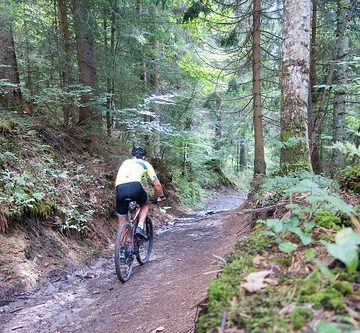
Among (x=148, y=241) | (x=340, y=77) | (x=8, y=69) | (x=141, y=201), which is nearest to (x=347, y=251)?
(x=141, y=201)

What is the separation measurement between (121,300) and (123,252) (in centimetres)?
99

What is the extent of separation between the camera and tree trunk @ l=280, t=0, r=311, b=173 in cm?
570

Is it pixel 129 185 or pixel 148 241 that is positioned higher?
pixel 129 185

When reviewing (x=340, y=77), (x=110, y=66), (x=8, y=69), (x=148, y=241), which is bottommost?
(x=148, y=241)

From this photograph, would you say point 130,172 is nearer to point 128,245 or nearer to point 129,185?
point 129,185

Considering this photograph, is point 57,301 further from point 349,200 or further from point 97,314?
point 349,200

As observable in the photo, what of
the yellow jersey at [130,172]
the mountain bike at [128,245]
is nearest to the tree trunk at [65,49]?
the yellow jersey at [130,172]

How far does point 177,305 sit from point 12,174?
397 cm

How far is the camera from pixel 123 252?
5406 millimetres

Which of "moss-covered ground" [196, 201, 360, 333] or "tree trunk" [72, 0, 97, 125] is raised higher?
"tree trunk" [72, 0, 97, 125]

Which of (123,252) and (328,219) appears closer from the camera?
(328,219)

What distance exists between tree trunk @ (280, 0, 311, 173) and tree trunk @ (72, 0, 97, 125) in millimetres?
5678

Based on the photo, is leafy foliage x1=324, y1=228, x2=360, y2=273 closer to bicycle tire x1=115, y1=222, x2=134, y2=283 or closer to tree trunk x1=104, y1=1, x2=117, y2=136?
bicycle tire x1=115, y1=222, x2=134, y2=283

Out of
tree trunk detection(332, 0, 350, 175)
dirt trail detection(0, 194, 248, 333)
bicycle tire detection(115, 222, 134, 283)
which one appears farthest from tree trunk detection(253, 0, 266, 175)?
bicycle tire detection(115, 222, 134, 283)
